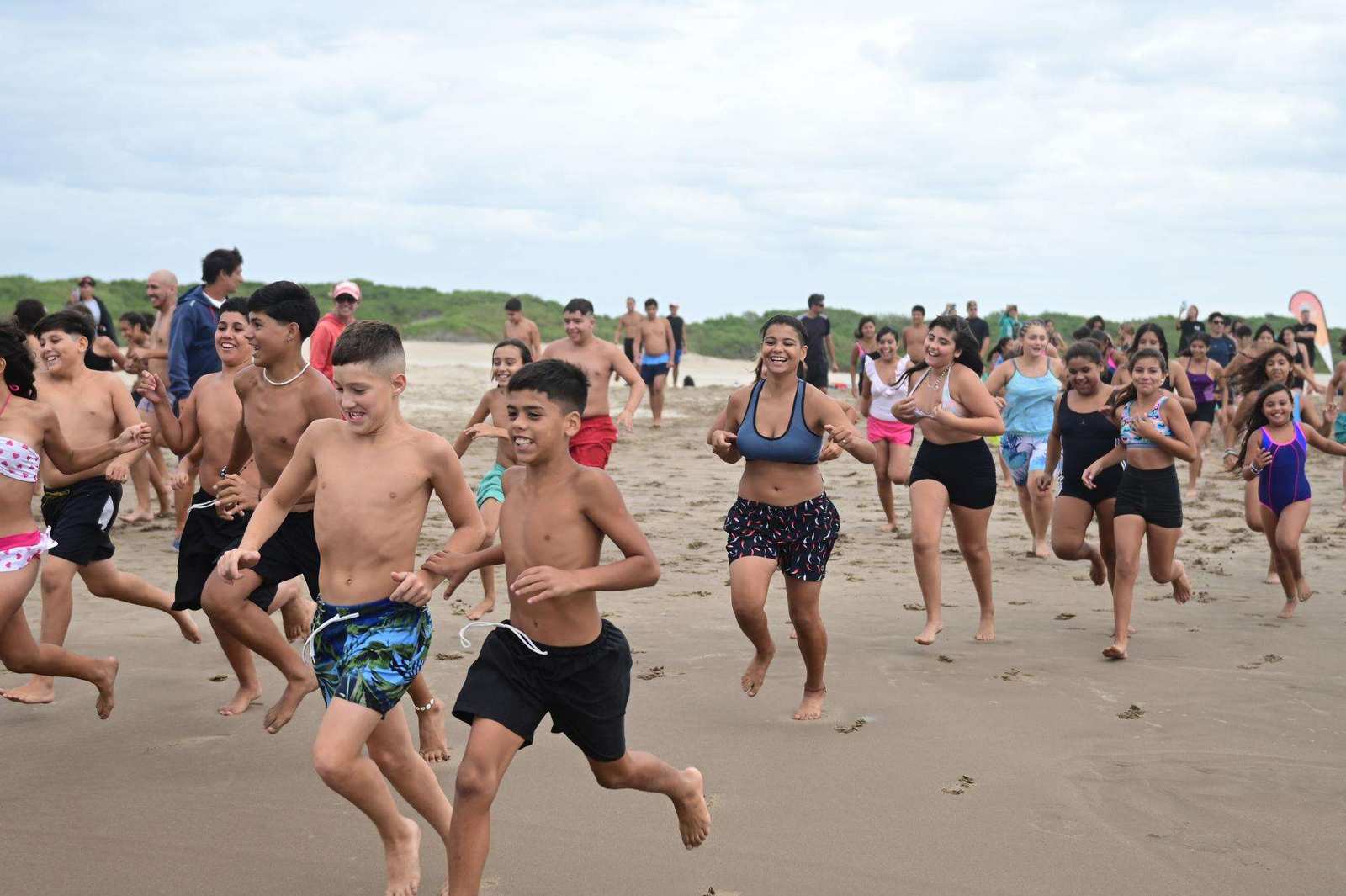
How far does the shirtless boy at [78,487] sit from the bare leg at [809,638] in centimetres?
319

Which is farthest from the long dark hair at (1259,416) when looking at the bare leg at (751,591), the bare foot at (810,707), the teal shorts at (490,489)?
the teal shorts at (490,489)

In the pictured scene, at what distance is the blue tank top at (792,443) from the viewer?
643cm

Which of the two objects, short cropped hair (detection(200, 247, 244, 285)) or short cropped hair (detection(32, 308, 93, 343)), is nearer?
short cropped hair (detection(32, 308, 93, 343))

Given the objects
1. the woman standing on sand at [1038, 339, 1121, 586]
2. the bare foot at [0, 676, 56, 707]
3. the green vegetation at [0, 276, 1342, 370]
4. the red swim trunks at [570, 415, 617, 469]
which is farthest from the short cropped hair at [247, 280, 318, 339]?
the green vegetation at [0, 276, 1342, 370]

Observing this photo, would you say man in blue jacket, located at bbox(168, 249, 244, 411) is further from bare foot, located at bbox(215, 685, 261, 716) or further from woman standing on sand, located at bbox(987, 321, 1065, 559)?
woman standing on sand, located at bbox(987, 321, 1065, 559)

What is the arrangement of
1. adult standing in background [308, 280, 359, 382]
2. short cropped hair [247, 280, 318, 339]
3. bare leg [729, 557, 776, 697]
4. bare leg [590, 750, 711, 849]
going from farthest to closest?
adult standing in background [308, 280, 359, 382]
bare leg [729, 557, 776, 697]
short cropped hair [247, 280, 318, 339]
bare leg [590, 750, 711, 849]

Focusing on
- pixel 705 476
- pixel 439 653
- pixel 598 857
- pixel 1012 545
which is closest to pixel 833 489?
pixel 705 476

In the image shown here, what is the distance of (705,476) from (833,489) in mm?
1512

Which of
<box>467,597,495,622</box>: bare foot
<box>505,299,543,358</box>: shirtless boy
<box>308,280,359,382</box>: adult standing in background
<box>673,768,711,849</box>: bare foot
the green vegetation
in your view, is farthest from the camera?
the green vegetation

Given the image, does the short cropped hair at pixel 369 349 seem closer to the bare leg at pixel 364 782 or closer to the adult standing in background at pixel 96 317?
the bare leg at pixel 364 782

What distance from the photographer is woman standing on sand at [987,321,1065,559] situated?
1059 cm

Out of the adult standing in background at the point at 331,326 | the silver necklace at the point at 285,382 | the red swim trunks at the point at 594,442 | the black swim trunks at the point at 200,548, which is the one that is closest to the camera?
the silver necklace at the point at 285,382

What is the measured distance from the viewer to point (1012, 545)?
11.8 meters

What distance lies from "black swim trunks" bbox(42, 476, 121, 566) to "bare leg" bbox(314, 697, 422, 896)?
9.64ft
